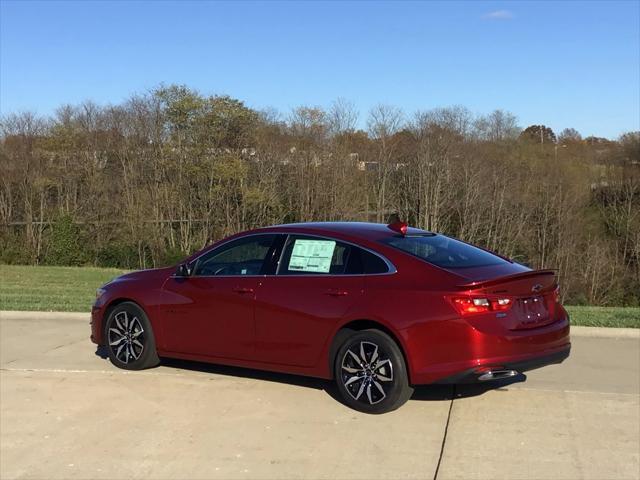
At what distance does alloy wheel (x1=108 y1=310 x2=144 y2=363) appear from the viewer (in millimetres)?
6461

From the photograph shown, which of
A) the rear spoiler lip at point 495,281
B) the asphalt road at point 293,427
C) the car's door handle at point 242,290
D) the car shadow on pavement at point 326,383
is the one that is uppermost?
the rear spoiler lip at point 495,281

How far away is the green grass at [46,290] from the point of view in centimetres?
1029

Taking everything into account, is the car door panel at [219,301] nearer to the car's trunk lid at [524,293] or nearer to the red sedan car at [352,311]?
the red sedan car at [352,311]

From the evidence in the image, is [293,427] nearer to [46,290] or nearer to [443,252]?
[443,252]

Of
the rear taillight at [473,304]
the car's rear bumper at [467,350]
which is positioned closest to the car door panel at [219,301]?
the car's rear bumper at [467,350]

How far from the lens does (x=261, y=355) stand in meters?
5.69

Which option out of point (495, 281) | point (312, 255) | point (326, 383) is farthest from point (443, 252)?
point (326, 383)

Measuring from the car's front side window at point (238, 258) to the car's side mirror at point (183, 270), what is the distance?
72 mm

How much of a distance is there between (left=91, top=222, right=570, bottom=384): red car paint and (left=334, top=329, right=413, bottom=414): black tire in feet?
0.29

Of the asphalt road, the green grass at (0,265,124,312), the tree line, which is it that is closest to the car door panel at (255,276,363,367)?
the asphalt road

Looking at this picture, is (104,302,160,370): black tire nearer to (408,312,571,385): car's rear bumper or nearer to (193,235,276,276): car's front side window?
(193,235,276,276): car's front side window

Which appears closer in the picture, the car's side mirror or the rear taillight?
the rear taillight

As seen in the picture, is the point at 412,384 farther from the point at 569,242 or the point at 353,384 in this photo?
the point at 569,242

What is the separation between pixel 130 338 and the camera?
21.3ft
